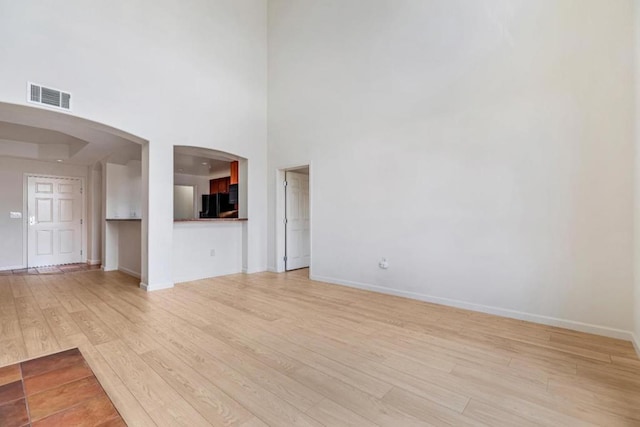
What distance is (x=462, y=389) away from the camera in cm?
180

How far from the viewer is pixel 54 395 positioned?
176 cm

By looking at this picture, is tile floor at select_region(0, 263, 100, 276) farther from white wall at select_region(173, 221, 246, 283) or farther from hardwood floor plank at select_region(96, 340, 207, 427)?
hardwood floor plank at select_region(96, 340, 207, 427)

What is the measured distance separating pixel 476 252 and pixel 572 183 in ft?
3.54

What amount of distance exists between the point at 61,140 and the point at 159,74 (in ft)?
10.8

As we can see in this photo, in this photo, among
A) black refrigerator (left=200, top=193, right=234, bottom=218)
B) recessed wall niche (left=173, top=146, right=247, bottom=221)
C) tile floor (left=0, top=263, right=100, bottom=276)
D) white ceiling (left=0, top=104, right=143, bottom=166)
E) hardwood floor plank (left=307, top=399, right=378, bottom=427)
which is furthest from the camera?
black refrigerator (left=200, top=193, right=234, bottom=218)

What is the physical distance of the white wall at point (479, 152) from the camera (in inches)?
104

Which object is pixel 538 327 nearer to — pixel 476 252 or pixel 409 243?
pixel 476 252

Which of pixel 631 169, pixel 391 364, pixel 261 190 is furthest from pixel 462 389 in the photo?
pixel 261 190

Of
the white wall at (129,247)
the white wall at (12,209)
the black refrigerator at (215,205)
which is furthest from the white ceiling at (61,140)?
the black refrigerator at (215,205)

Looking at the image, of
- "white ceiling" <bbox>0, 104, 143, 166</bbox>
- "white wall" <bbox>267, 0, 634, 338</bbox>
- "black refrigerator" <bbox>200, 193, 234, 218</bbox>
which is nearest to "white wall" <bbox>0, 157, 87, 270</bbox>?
"white ceiling" <bbox>0, 104, 143, 166</bbox>

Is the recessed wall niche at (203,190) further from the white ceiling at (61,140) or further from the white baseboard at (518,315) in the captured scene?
the white baseboard at (518,315)

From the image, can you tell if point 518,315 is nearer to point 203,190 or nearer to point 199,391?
point 199,391

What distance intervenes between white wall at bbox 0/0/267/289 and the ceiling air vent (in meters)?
0.07

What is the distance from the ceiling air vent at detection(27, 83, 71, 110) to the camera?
10.5ft
